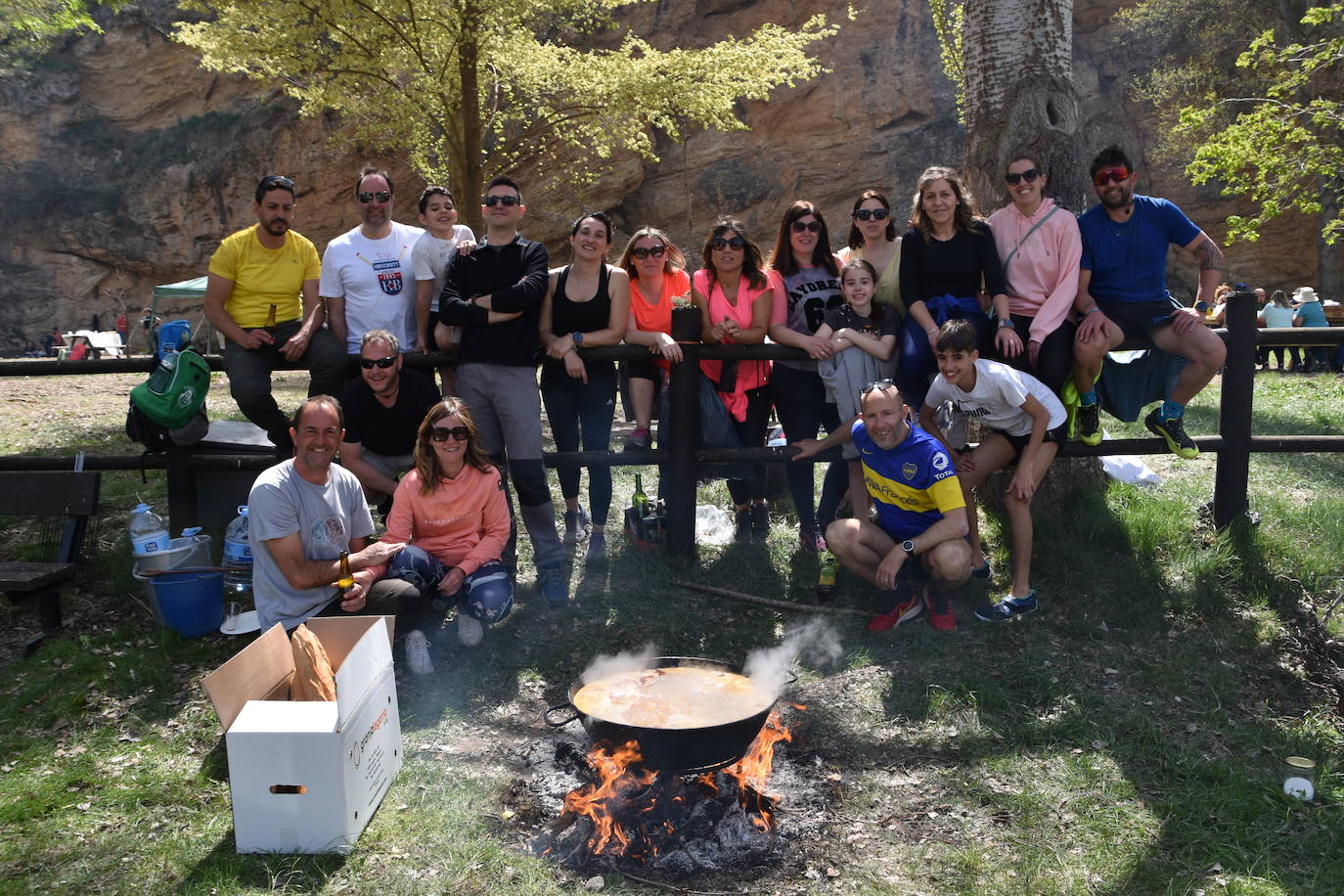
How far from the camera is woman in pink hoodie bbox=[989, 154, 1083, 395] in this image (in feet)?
16.9

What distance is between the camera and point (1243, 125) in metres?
12.3

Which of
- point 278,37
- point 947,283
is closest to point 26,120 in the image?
point 278,37

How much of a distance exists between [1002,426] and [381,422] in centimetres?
332

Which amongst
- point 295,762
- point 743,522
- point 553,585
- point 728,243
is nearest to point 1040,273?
point 728,243

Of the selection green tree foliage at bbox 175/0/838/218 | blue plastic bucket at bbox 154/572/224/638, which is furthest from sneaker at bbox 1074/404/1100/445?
green tree foliage at bbox 175/0/838/218

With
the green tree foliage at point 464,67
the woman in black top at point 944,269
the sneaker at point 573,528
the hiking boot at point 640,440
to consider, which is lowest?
the sneaker at point 573,528

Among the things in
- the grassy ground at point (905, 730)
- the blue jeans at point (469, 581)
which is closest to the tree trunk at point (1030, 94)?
the grassy ground at point (905, 730)

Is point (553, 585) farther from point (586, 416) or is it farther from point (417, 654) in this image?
point (586, 416)

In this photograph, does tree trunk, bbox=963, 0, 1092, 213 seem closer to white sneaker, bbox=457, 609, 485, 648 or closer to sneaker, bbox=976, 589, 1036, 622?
sneaker, bbox=976, 589, 1036, 622

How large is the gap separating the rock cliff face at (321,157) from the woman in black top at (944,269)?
20367 millimetres

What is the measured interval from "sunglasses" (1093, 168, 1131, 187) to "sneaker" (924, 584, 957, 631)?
2.37 m

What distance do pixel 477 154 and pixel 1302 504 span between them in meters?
10.2

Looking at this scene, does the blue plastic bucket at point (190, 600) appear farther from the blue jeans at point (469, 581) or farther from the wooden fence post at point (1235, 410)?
the wooden fence post at point (1235, 410)

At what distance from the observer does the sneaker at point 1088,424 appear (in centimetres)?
534
